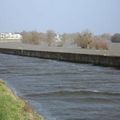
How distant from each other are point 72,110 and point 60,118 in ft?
8.51

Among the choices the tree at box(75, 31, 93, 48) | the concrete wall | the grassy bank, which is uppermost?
the tree at box(75, 31, 93, 48)

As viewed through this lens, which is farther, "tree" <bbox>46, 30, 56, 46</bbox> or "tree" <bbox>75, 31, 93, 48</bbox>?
"tree" <bbox>46, 30, 56, 46</bbox>

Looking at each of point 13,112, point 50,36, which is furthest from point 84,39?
point 13,112

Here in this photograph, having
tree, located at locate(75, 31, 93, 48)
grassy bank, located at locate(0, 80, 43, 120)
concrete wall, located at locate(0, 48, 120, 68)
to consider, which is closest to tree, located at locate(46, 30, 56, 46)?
tree, located at locate(75, 31, 93, 48)

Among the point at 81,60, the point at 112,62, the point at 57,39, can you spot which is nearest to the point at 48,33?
the point at 57,39

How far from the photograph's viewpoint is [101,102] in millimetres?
25625

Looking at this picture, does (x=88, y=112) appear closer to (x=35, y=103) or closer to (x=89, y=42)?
(x=35, y=103)

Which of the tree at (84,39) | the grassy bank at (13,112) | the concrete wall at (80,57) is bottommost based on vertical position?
the concrete wall at (80,57)

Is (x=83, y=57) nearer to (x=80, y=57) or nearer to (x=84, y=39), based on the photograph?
(x=80, y=57)

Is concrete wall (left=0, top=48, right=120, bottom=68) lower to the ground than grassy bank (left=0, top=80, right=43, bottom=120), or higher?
lower

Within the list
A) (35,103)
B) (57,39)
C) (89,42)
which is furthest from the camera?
(57,39)

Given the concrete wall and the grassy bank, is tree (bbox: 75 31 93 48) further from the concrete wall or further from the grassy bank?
the grassy bank

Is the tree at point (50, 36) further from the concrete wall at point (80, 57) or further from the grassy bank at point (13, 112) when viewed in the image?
the grassy bank at point (13, 112)

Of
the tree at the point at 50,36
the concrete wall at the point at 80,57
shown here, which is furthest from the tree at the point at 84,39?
the tree at the point at 50,36
